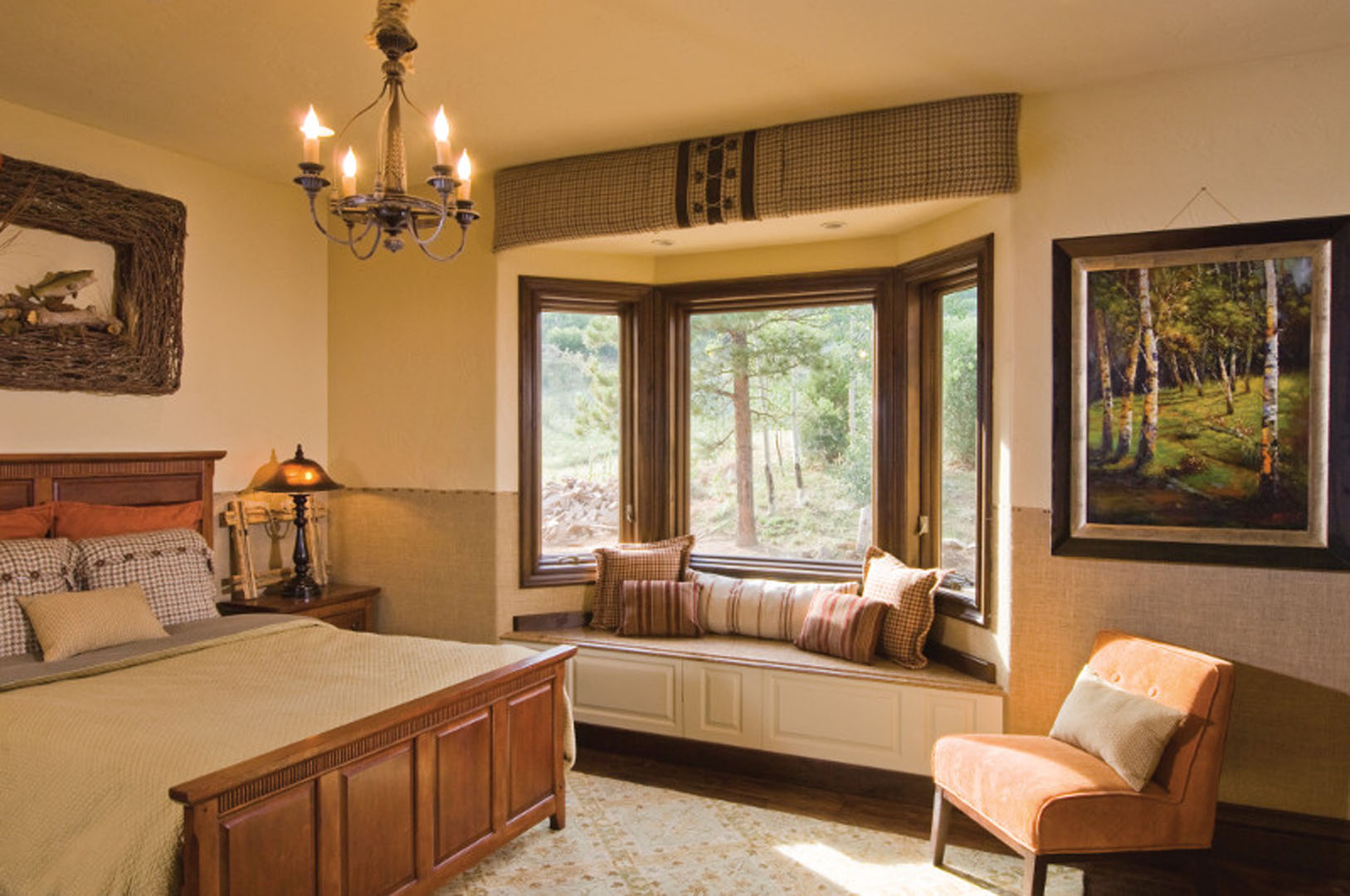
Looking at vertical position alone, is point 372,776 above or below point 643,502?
below

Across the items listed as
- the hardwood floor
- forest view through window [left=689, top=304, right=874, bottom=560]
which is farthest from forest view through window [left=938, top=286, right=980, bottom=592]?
the hardwood floor

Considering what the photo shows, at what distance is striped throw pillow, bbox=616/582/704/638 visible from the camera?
407 centimetres

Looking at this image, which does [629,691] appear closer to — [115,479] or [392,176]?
[115,479]

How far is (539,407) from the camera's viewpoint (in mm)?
4352

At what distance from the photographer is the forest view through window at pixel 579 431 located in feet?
14.6

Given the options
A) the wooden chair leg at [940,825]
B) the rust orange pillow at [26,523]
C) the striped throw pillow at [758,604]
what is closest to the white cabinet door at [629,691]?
the striped throw pillow at [758,604]

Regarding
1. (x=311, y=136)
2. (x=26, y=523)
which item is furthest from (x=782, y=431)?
(x=26, y=523)

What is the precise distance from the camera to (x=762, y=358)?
4.41 meters

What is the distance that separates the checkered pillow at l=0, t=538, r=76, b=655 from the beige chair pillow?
10.9 feet

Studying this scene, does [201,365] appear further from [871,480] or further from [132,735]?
→ [871,480]

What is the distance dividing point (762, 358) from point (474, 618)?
1.90 meters

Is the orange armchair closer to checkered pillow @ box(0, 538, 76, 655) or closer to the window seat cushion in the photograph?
the window seat cushion

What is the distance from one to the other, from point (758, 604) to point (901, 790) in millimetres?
1005

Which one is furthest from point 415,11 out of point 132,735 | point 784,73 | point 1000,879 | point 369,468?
point 1000,879
